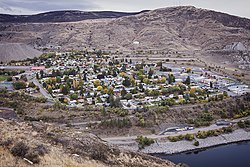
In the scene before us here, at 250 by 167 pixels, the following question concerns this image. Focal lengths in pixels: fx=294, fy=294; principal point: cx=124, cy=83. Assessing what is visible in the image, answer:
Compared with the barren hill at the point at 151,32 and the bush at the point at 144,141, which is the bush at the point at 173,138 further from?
the barren hill at the point at 151,32

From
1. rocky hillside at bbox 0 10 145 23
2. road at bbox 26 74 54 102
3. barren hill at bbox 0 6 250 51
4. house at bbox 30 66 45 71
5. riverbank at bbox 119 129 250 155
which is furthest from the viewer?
rocky hillside at bbox 0 10 145 23

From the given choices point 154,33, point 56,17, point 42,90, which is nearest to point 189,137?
point 42,90

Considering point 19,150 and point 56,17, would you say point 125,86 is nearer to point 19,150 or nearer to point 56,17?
point 19,150

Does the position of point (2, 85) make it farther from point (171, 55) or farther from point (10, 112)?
point (171, 55)

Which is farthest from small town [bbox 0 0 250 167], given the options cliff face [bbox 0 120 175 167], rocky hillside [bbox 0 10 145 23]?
rocky hillside [bbox 0 10 145 23]

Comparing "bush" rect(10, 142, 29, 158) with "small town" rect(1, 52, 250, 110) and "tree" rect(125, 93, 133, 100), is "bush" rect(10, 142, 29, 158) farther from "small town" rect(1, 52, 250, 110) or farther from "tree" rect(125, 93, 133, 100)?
"tree" rect(125, 93, 133, 100)
